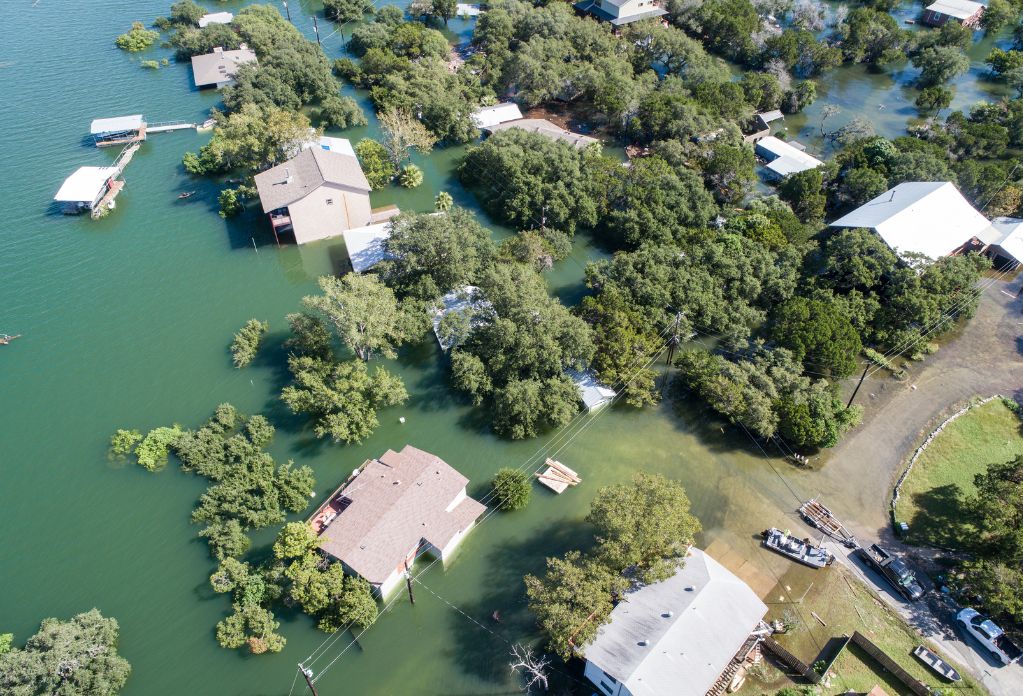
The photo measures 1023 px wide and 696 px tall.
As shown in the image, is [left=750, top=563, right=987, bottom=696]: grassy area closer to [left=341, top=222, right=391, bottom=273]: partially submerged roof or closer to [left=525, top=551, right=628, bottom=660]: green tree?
[left=525, top=551, right=628, bottom=660]: green tree

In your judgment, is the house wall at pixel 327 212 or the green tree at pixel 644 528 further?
the house wall at pixel 327 212

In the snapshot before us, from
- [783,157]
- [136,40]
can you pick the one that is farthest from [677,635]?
[136,40]

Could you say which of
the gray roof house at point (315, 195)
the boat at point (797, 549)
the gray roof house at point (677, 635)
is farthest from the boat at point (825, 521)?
the gray roof house at point (315, 195)

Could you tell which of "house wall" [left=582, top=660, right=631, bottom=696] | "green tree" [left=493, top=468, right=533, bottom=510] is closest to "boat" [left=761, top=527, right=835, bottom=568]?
"house wall" [left=582, top=660, right=631, bottom=696]

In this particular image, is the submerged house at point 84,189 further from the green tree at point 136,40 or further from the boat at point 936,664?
the boat at point 936,664

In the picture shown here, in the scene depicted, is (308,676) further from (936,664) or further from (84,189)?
(84,189)
